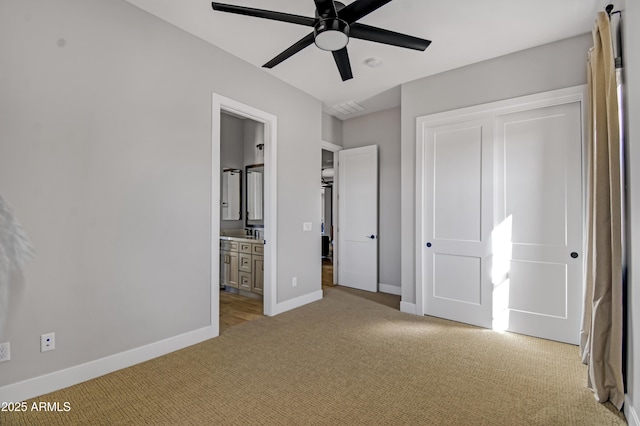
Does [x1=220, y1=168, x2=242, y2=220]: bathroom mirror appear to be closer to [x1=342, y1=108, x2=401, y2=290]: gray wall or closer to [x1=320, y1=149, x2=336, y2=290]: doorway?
[x1=320, y1=149, x2=336, y2=290]: doorway

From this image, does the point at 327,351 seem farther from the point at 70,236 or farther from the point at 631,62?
the point at 631,62

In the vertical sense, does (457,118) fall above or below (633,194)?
above

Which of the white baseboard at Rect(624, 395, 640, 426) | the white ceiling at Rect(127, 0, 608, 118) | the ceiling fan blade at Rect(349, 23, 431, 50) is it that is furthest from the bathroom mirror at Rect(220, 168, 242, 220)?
the white baseboard at Rect(624, 395, 640, 426)

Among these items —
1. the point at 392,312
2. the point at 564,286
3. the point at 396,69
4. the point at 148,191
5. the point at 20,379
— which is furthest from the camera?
the point at 392,312

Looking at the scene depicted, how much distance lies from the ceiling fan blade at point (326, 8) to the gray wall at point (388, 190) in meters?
3.09

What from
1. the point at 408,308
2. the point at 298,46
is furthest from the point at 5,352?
the point at 408,308

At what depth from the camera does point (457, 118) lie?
3.57m

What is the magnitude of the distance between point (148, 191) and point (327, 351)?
2.09 m

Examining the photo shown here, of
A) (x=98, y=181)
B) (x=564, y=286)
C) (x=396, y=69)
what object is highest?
(x=396, y=69)

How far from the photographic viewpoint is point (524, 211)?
3.19m

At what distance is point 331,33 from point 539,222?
8.85 ft

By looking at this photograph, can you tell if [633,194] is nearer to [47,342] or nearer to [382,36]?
[382,36]

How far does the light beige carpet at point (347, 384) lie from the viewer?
6.15 ft

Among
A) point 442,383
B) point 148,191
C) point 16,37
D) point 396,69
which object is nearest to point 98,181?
point 148,191
